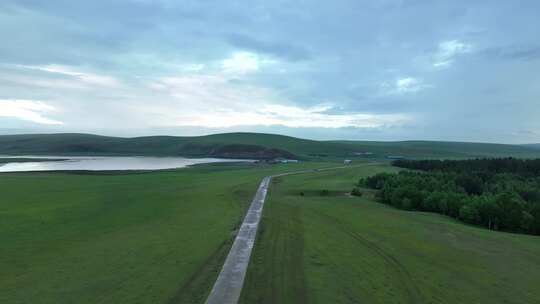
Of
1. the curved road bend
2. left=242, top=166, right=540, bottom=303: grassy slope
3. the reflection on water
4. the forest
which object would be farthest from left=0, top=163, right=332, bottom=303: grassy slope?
the reflection on water

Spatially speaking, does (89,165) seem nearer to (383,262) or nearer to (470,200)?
(470,200)

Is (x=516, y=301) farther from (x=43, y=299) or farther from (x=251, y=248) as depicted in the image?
(x=43, y=299)

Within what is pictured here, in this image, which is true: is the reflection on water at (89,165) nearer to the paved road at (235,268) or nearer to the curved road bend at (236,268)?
the curved road bend at (236,268)

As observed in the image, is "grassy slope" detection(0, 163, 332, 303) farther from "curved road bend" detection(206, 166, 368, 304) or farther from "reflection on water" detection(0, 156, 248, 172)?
"reflection on water" detection(0, 156, 248, 172)

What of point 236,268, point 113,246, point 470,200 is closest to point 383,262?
point 236,268

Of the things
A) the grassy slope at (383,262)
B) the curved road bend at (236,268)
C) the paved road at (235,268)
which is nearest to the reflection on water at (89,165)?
the curved road bend at (236,268)

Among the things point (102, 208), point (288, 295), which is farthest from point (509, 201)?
point (102, 208)

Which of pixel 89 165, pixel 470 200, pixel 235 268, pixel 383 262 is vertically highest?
pixel 89 165
